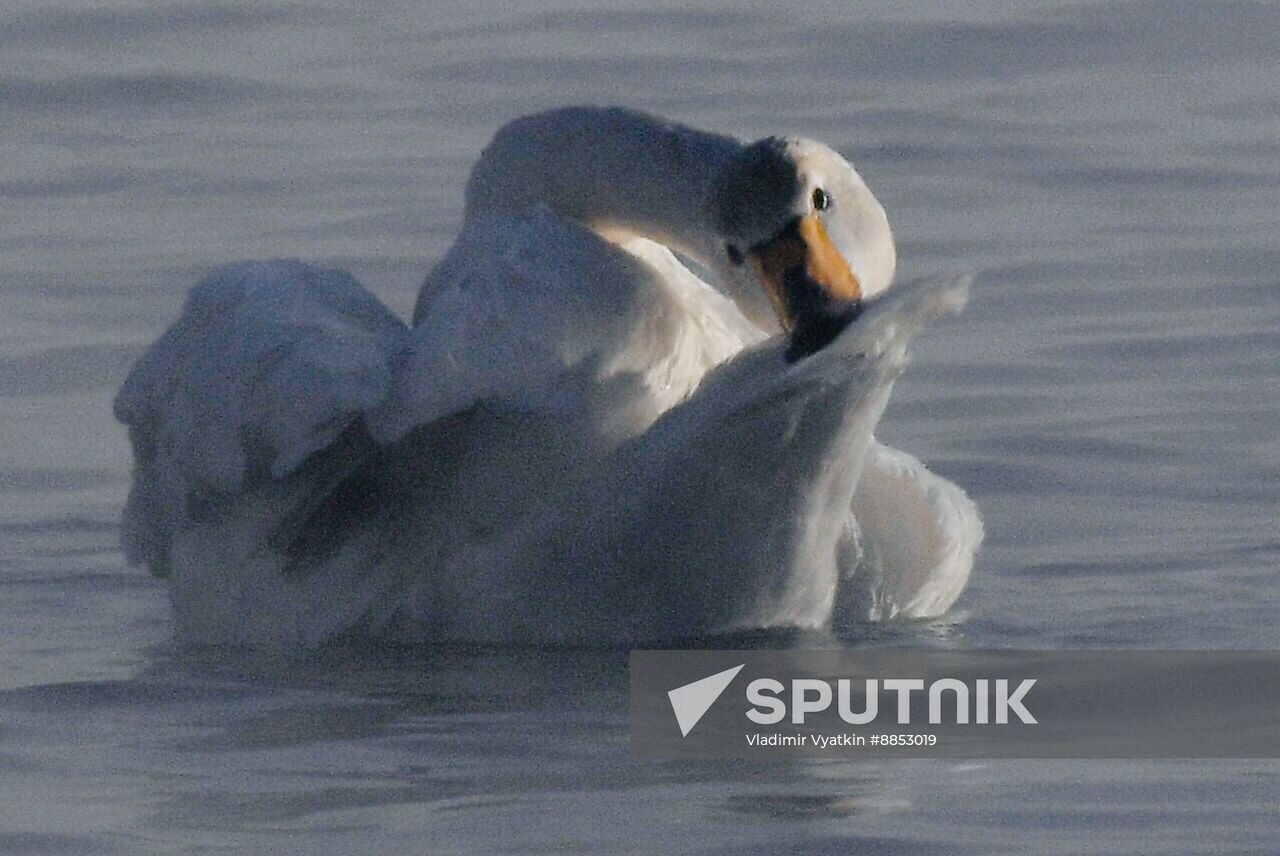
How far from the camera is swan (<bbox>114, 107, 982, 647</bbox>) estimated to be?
694 cm

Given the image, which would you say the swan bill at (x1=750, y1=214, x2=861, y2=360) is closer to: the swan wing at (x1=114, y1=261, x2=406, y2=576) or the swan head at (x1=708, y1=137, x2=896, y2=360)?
the swan head at (x1=708, y1=137, x2=896, y2=360)

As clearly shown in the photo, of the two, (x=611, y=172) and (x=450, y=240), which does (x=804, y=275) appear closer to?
(x=611, y=172)

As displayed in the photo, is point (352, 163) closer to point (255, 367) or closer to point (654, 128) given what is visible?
point (654, 128)

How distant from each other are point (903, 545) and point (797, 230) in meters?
1.17

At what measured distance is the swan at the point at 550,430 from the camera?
6.94 meters

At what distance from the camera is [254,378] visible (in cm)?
717

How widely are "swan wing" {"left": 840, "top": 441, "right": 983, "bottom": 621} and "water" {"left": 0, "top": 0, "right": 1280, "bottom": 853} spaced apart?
121 mm

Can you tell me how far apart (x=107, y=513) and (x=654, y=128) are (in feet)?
7.50

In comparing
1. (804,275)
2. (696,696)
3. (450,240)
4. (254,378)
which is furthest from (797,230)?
(450,240)

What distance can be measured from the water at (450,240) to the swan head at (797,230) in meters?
0.92

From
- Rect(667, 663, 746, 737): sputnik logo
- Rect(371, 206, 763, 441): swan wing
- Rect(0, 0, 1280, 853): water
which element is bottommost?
Rect(0, 0, 1280, 853): water

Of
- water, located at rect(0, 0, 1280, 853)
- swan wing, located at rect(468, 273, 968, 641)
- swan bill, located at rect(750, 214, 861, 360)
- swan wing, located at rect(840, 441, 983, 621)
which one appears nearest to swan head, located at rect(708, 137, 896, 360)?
swan bill, located at rect(750, 214, 861, 360)

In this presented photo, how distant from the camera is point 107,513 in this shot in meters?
9.55

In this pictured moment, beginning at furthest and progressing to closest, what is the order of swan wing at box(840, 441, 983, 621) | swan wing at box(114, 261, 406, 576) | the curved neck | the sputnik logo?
the curved neck, swan wing at box(840, 441, 983, 621), swan wing at box(114, 261, 406, 576), the sputnik logo
